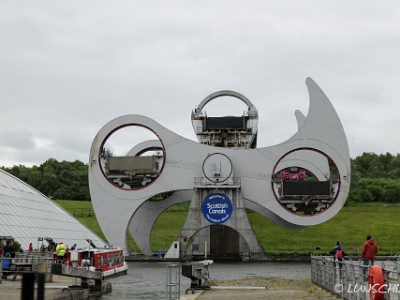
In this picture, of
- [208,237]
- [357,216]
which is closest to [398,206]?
[357,216]

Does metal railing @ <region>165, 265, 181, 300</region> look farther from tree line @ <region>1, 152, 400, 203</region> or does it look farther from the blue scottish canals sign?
tree line @ <region>1, 152, 400, 203</region>

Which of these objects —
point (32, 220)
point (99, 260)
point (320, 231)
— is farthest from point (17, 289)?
point (320, 231)

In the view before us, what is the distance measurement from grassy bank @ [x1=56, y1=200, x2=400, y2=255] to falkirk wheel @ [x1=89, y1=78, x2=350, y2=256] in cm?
1197

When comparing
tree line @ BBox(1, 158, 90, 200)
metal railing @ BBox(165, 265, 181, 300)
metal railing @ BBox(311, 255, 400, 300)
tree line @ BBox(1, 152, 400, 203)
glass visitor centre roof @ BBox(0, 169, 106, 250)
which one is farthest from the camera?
tree line @ BBox(1, 158, 90, 200)

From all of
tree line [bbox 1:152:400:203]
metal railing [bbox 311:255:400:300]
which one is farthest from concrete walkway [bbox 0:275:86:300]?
tree line [bbox 1:152:400:203]

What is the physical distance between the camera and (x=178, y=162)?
152 ft

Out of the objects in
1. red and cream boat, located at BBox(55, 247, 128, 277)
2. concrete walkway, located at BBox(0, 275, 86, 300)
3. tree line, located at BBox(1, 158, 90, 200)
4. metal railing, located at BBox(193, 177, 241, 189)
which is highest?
tree line, located at BBox(1, 158, 90, 200)

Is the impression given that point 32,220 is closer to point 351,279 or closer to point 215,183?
point 215,183

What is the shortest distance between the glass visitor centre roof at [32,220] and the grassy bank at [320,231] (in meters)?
24.3

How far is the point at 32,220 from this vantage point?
30.7m

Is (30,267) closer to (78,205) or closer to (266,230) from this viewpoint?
(266,230)

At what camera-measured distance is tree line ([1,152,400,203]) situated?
87.2 m

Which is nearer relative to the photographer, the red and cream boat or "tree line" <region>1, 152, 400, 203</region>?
the red and cream boat

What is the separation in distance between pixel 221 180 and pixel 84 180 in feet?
191
